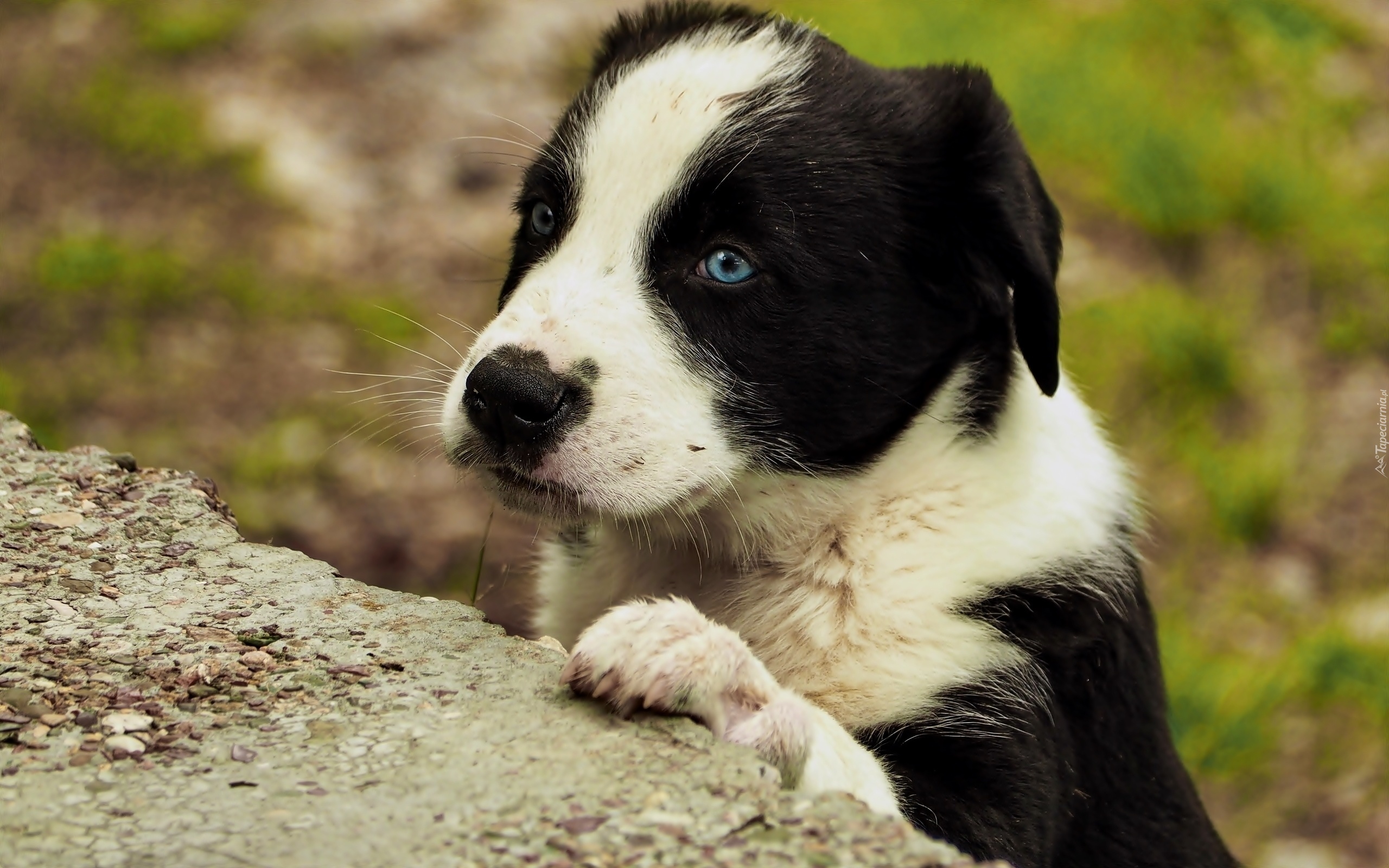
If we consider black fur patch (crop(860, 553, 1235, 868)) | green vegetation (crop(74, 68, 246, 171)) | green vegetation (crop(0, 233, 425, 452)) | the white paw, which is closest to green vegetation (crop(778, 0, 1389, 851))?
black fur patch (crop(860, 553, 1235, 868))

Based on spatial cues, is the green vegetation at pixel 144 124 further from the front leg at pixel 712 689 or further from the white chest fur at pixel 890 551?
the front leg at pixel 712 689

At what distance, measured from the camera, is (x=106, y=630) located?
7.10ft

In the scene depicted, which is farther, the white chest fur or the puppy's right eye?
the puppy's right eye

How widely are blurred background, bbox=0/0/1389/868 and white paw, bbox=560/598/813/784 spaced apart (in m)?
1.92

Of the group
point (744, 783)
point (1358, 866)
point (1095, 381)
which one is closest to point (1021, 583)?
point (744, 783)

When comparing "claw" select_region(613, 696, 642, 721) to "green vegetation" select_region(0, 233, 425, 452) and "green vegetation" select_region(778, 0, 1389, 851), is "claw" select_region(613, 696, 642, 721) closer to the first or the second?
"green vegetation" select_region(778, 0, 1389, 851)

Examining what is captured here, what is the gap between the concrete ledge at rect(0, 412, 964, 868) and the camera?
1677mm

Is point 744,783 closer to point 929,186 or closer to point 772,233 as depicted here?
point 772,233

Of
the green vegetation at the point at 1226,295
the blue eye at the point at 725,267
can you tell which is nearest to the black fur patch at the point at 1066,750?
the blue eye at the point at 725,267

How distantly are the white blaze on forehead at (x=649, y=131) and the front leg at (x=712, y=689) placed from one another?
814 millimetres

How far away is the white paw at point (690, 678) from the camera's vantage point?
204 centimetres

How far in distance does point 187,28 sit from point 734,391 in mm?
5338

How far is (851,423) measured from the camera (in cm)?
278

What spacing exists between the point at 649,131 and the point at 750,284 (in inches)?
13.7
